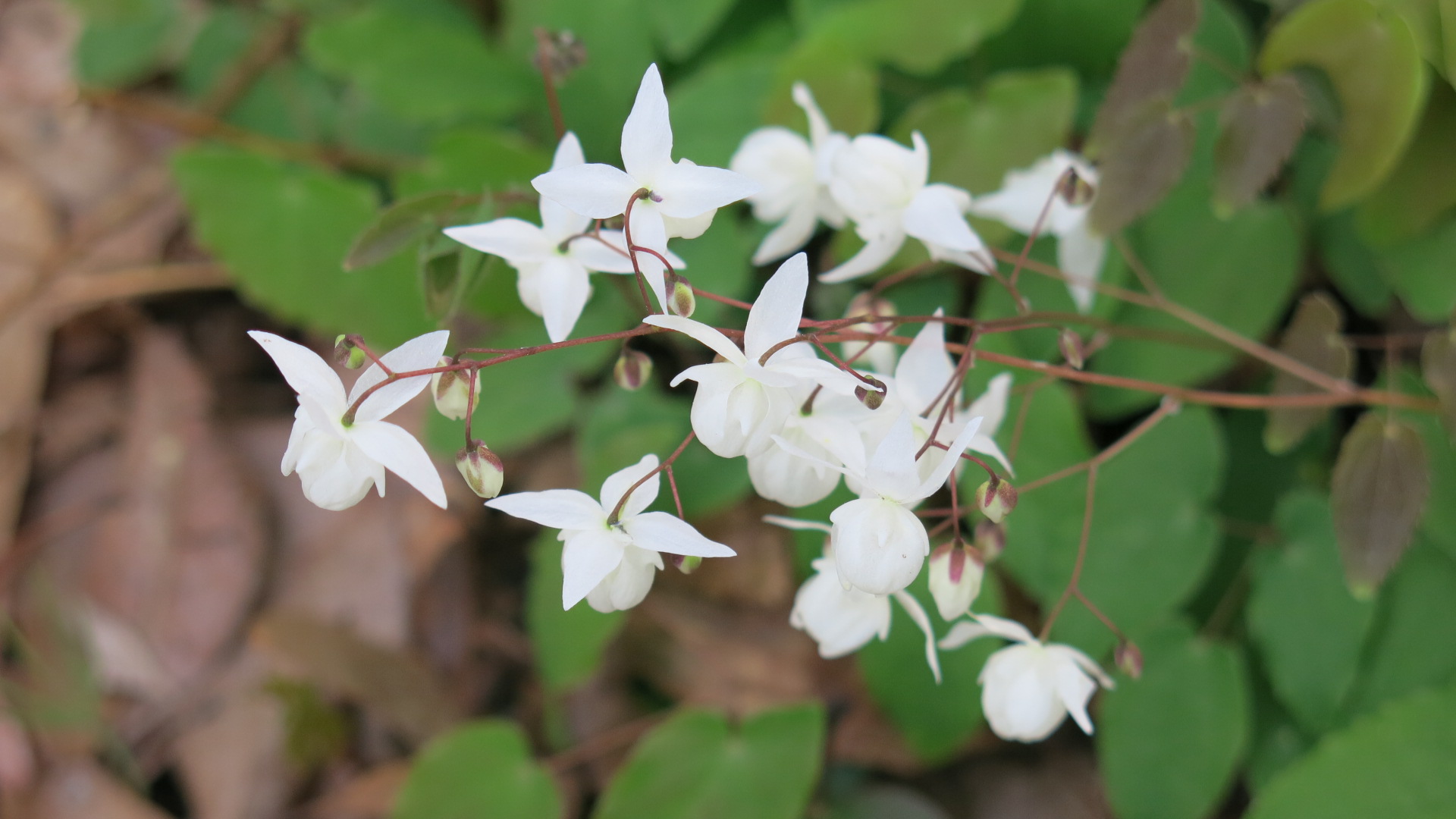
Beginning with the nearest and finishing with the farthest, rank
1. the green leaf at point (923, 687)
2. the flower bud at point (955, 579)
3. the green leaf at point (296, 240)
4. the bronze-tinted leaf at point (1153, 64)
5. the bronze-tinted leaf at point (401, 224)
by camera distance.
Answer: the flower bud at point (955, 579), the bronze-tinted leaf at point (401, 224), the bronze-tinted leaf at point (1153, 64), the green leaf at point (923, 687), the green leaf at point (296, 240)

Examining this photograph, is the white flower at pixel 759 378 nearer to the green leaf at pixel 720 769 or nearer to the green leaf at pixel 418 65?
the green leaf at pixel 720 769

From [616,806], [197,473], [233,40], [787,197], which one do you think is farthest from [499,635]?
[233,40]

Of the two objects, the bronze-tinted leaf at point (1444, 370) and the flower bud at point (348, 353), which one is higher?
the flower bud at point (348, 353)

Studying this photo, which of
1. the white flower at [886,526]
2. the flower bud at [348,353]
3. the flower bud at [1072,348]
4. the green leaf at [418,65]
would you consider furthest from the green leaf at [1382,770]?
the green leaf at [418,65]

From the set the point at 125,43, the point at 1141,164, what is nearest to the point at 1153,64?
the point at 1141,164

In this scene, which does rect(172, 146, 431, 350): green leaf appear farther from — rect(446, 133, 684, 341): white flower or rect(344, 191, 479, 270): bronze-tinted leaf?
rect(446, 133, 684, 341): white flower

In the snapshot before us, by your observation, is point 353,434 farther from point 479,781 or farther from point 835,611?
point 479,781

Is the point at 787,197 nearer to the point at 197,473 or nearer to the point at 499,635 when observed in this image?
the point at 499,635
